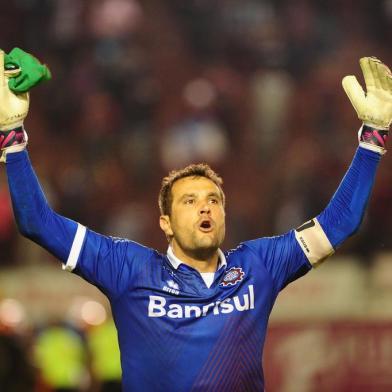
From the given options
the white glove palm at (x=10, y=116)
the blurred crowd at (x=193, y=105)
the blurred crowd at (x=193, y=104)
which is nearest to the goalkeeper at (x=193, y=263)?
the white glove palm at (x=10, y=116)

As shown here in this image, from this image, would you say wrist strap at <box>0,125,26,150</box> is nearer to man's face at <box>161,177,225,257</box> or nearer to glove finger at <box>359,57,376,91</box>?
man's face at <box>161,177,225,257</box>

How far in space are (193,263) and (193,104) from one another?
744cm

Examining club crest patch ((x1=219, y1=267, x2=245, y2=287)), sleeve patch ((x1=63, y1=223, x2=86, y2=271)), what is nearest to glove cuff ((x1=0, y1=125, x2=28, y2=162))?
sleeve patch ((x1=63, y1=223, x2=86, y2=271))

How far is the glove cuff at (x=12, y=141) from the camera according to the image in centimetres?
435

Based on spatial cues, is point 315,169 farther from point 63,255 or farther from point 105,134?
point 63,255

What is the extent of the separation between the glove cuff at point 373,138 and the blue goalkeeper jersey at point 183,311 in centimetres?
55

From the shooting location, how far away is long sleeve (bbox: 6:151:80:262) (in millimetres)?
4340

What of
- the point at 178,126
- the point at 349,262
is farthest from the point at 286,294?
the point at 178,126

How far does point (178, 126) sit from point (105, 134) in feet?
2.79

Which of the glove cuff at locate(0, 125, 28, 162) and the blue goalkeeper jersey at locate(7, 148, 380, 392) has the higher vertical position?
the glove cuff at locate(0, 125, 28, 162)

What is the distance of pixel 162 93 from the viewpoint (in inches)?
488

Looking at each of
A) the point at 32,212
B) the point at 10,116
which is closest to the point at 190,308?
the point at 32,212

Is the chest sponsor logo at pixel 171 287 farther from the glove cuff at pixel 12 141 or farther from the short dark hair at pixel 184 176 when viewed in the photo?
the glove cuff at pixel 12 141

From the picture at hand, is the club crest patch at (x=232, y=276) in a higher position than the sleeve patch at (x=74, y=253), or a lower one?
lower
